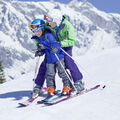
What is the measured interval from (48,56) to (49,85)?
0.81 meters

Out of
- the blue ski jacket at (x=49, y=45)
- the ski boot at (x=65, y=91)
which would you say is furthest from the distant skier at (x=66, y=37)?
the ski boot at (x=65, y=91)

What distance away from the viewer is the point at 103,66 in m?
11.1

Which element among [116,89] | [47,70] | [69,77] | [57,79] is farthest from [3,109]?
[57,79]

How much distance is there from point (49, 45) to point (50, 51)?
0.19m

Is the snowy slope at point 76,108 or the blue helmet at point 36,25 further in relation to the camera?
the blue helmet at point 36,25

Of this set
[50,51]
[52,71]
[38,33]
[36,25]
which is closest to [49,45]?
[50,51]

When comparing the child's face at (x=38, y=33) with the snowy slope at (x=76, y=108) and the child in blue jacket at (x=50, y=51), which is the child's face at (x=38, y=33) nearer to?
the child in blue jacket at (x=50, y=51)

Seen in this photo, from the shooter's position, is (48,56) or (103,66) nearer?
(48,56)

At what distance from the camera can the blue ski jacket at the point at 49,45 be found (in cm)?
632

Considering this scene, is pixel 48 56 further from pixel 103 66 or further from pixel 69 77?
pixel 103 66

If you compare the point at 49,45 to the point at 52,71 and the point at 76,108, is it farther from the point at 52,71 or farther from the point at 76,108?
the point at 76,108

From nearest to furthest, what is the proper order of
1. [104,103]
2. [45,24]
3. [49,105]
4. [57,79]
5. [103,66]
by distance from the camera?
[104,103] → [49,105] → [45,24] → [57,79] → [103,66]

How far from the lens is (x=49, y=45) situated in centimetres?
632

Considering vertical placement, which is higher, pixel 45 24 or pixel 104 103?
pixel 45 24
